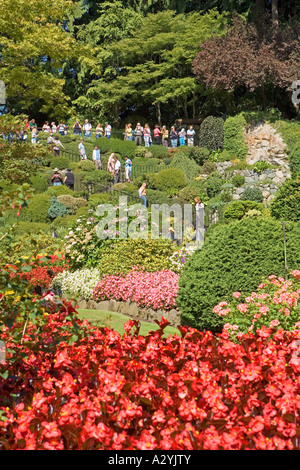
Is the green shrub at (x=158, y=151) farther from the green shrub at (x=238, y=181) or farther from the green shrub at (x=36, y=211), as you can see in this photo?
the green shrub at (x=36, y=211)

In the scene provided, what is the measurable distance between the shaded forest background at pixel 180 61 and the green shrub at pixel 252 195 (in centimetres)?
787

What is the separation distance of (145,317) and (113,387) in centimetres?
651

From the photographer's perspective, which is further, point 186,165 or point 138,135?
point 138,135

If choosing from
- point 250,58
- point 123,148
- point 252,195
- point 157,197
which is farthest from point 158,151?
point 252,195

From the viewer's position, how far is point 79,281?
1229cm

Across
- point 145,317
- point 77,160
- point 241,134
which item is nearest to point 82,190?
point 77,160

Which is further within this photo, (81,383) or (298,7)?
Result: (298,7)

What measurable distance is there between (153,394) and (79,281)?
824 centimetres

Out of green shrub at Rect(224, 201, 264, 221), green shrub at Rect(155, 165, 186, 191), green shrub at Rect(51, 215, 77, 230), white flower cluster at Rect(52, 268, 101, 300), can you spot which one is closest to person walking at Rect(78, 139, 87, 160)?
green shrub at Rect(155, 165, 186, 191)

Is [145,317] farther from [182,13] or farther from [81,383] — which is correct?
[182,13]

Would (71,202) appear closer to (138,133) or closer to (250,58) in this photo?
(138,133)

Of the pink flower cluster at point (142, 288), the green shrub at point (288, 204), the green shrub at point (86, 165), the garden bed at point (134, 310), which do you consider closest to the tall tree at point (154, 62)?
the green shrub at point (86, 165)
